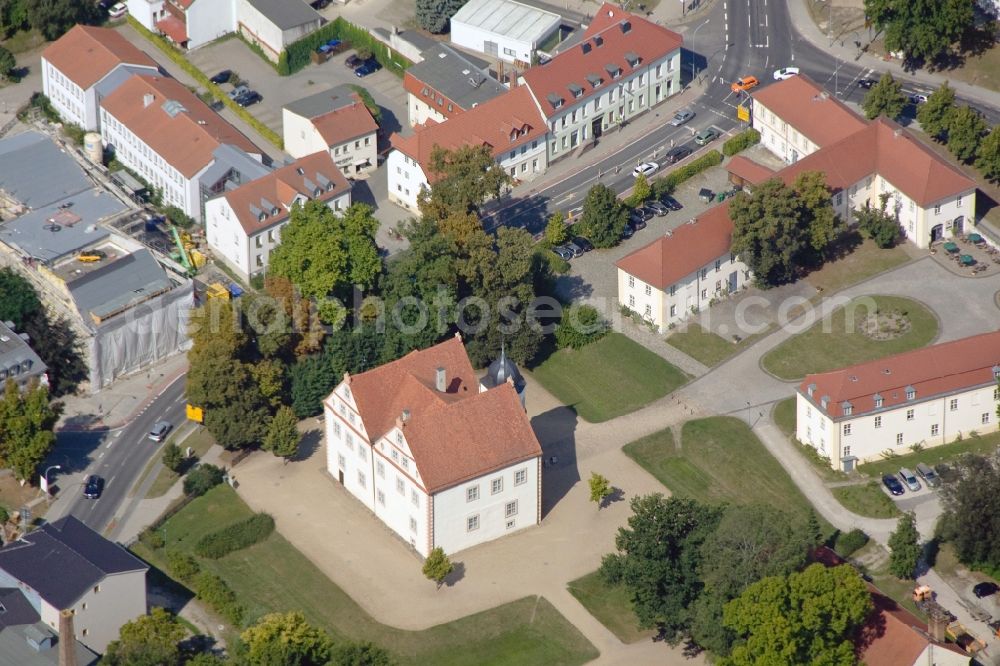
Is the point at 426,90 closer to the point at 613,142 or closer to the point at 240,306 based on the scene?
the point at 613,142

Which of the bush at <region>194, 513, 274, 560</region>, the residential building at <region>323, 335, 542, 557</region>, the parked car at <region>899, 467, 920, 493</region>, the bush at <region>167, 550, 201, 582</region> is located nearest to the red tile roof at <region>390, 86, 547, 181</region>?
the residential building at <region>323, 335, 542, 557</region>

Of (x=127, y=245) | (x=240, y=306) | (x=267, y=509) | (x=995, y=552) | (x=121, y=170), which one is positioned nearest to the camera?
(x=995, y=552)

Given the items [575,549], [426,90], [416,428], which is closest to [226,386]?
[416,428]

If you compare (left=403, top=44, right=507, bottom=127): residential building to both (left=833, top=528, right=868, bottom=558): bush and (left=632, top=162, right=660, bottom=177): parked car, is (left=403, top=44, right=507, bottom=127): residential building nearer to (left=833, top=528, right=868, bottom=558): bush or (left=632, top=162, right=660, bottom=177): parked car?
(left=632, top=162, right=660, bottom=177): parked car

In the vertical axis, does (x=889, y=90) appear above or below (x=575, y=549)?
above

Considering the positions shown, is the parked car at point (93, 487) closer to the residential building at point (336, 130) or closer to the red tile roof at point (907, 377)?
the residential building at point (336, 130)

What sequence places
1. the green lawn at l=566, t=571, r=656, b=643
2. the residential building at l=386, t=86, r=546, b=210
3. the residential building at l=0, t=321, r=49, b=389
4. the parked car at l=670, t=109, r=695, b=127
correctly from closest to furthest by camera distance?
1. the green lawn at l=566, t=571, r=656, b=643
2. the residential building at l=0, t=321, r=49, b=389
3. the residential building at l=386, t=86, r=546, b=210
4. the parked car at l=670, t=109, r=695, b=127
